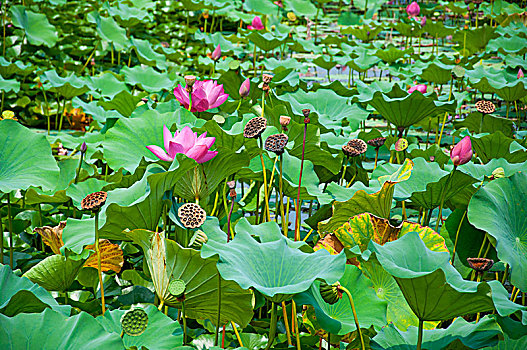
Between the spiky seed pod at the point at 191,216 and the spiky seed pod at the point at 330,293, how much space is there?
0.98 feet

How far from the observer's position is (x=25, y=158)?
144cm

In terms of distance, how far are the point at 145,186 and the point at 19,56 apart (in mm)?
3252

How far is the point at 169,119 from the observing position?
166cm

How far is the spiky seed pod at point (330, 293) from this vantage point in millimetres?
1117

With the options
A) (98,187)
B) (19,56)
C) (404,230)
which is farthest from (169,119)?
(19,56)

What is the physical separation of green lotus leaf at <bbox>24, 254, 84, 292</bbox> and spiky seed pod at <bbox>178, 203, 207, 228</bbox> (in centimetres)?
33

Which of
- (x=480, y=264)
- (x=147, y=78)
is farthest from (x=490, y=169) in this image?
(x=147, y=78)

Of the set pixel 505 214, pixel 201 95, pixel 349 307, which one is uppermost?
pixel 201 95

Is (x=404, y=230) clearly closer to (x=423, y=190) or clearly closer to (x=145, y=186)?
(x=423, y=190)

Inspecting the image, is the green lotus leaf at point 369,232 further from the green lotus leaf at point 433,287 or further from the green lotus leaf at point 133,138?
the green lotus leaf at point 133,138

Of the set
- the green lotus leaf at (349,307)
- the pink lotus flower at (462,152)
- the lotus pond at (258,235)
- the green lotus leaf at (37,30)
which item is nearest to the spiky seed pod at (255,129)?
the lotus pond at (258,235)

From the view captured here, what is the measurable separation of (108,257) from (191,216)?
45 cm

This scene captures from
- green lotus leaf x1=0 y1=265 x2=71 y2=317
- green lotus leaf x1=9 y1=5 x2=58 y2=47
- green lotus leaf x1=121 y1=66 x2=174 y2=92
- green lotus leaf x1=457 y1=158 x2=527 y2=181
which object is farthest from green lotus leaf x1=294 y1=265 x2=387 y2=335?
green lotus leaf x1=9 y1=5 x2=58 y2=47

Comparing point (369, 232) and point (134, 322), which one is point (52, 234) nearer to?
point (134, 322)
